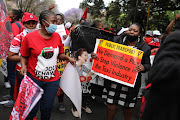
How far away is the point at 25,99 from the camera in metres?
2.22

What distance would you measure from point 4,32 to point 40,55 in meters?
1.03

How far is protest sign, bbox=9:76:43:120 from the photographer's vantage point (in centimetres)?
222

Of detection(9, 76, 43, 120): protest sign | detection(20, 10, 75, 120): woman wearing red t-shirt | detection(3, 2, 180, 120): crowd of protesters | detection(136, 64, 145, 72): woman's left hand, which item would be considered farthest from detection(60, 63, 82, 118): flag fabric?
detection(136, 64, 145, 72): woman's left hand

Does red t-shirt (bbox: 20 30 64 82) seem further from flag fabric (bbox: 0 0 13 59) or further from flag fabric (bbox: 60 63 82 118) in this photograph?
flag fabric (bbox: 0 0 13 59)

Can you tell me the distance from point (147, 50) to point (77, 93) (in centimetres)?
139

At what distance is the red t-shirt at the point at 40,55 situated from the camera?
2324 mm

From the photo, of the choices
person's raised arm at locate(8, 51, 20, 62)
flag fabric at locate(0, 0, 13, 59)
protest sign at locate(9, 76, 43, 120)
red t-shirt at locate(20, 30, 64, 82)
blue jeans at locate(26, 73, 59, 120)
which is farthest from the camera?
flag fabric at locate(0, 0, 13, 59)

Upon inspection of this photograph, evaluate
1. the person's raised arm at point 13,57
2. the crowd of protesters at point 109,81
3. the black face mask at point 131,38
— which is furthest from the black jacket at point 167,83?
the person's raised arm at point 13,57

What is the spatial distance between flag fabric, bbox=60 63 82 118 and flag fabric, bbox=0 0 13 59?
109 centimetres

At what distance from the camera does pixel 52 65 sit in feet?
8.04

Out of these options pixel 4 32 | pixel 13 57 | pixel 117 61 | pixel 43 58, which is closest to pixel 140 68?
pixel 117 61

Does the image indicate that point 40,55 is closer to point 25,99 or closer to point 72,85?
point 25,99

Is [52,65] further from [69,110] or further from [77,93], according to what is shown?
[69,110]

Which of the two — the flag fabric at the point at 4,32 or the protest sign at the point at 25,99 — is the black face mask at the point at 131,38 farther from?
the flag fabric at the point at 4,32
